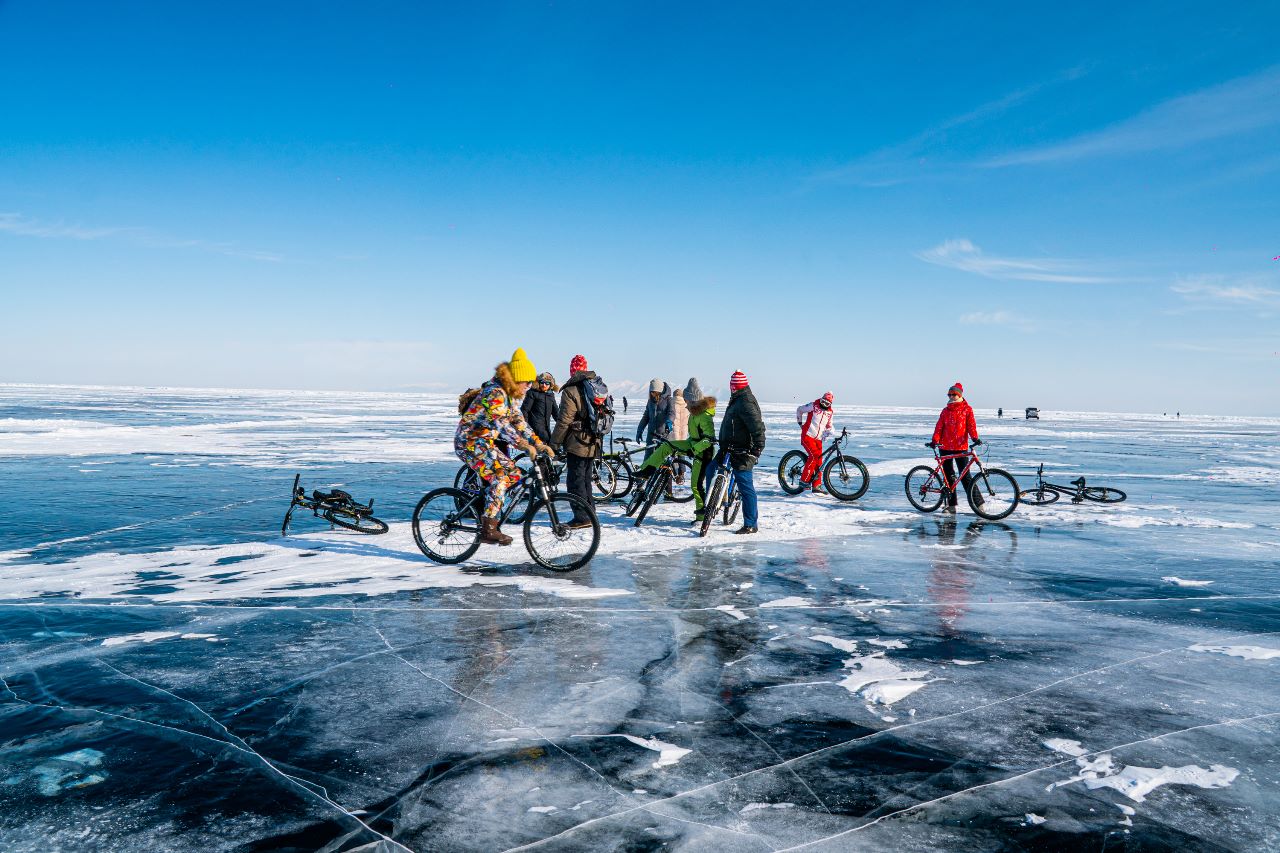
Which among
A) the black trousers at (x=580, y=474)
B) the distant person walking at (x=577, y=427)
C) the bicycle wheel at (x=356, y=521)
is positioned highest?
the distant person walking at (x=577, y=427)

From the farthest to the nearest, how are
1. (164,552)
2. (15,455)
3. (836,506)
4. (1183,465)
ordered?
1. (1183,465)
2. (15,455)
3. (836,506)
4. (164,552)

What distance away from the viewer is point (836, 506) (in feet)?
42.8

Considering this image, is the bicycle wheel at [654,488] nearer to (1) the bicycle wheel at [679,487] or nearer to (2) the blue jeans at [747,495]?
(2) the blue jeans at [747,495]

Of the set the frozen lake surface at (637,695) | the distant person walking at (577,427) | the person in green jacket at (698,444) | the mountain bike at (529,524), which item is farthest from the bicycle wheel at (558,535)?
the person in green jacket at (698,444)

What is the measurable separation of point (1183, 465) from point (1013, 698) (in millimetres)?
24446

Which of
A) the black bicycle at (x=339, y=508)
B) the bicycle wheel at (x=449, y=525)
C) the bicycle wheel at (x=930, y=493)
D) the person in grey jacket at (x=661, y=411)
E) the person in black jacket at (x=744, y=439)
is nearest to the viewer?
the bicycle wheel at (x=449, y=525)

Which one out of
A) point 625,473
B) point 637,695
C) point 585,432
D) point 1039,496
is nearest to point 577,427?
point 585,432

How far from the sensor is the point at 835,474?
14.4 m

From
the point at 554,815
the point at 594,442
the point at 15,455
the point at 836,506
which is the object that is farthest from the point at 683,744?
the point at 15,455

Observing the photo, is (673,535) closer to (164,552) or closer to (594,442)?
(594,442)

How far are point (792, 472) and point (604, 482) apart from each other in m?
3.97

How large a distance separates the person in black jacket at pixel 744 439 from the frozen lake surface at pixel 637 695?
740 mm

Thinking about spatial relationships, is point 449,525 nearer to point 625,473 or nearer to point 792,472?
point 625,473

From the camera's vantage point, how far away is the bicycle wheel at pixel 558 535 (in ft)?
25.5
